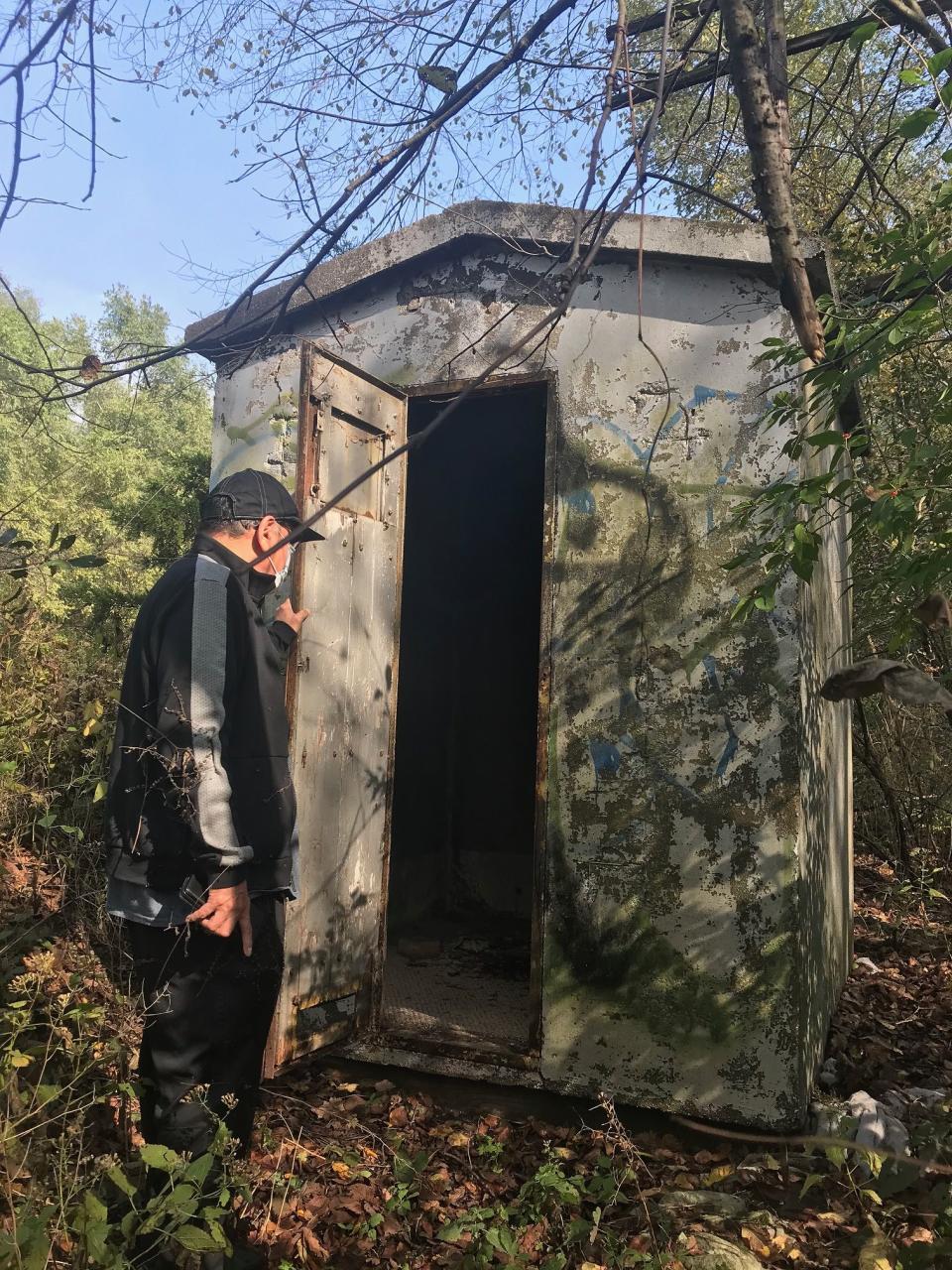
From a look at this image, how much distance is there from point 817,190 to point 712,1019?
728cm

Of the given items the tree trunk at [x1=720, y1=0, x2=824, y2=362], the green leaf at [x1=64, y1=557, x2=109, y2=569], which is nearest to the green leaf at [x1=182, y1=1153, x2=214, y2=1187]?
the green leaf at [x1=64, y1=557, x2=109, y2=569]

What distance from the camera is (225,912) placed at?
2.52 m

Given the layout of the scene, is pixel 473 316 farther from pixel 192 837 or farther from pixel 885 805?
pixel 885 805

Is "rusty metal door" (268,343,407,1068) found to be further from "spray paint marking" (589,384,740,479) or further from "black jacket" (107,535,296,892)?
"spray paint marking" (589,384,740,479)

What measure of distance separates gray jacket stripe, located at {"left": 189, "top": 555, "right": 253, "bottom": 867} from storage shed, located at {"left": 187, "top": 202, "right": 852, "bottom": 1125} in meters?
0.85

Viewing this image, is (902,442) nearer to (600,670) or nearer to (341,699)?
(600,670)

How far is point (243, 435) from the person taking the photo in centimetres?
436

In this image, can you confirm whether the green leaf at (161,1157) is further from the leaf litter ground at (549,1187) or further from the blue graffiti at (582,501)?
the blue graffiti at (582,501)

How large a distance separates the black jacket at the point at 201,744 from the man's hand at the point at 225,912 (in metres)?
0.03

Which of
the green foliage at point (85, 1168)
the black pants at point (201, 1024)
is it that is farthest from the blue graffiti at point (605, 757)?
the green foliage at point (85, 1168)

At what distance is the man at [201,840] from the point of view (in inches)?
98.2

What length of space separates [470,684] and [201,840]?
4694mm

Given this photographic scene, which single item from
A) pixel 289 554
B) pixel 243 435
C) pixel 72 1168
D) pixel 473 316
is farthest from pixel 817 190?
pixel 72 1168

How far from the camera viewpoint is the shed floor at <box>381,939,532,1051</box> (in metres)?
3.99
